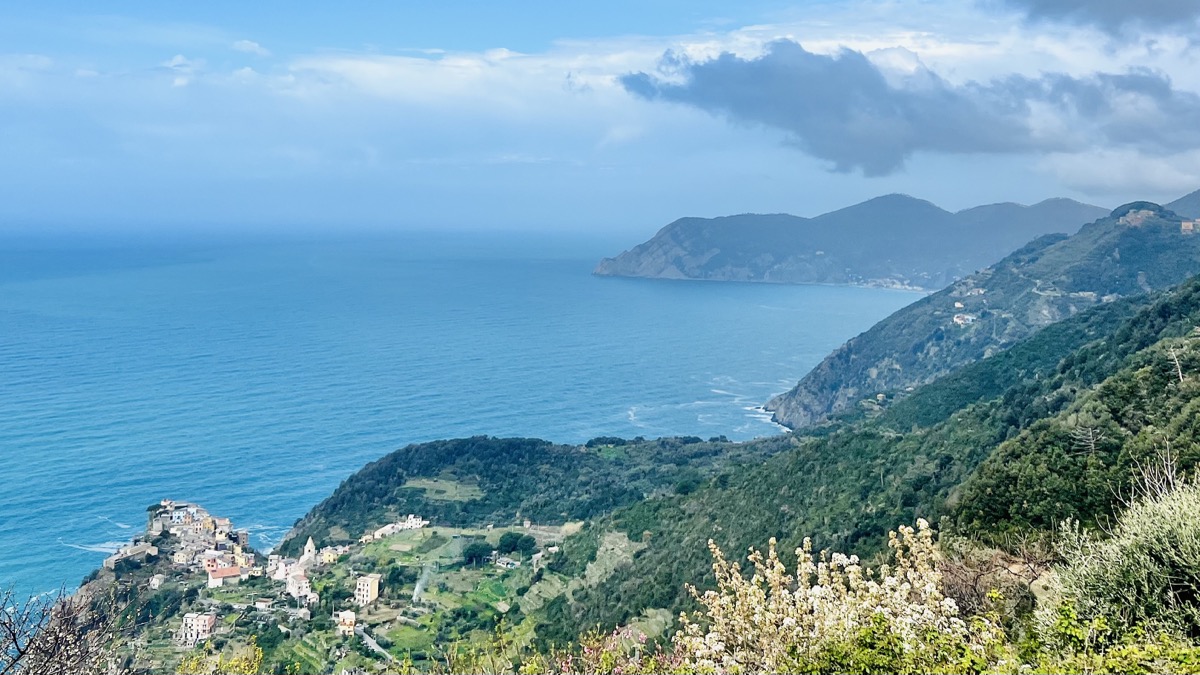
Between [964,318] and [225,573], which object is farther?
[964,318]

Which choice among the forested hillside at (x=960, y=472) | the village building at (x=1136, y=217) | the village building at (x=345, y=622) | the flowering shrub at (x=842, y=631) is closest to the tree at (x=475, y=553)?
the forested hillside at (x=960, y=472)

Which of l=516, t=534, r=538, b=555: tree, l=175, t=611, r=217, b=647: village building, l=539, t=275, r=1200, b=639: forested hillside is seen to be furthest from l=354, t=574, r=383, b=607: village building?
l=516, t=534, r=538, b=555: tree

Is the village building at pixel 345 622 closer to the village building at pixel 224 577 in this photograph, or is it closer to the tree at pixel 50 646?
the village building at pixel 224 577

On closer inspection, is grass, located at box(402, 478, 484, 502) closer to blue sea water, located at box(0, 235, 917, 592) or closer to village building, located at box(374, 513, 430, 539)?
village building, located at box(374, 513, 430, 539)

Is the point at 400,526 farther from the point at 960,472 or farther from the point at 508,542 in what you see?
the point at 960,472

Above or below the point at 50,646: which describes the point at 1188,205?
above

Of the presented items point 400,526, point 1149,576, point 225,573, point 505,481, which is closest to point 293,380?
point 505,481
